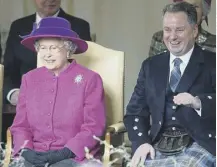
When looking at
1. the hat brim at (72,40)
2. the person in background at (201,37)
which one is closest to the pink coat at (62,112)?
the hat brim at (72,40)

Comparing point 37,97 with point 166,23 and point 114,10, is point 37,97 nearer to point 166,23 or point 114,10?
point 166,23

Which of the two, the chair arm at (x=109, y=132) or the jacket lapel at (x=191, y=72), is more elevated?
the jacket lapel at (x=191, y=72)

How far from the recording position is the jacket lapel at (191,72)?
2914mm

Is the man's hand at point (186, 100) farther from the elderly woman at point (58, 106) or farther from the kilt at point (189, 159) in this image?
the elderly woman at point (58, 106)

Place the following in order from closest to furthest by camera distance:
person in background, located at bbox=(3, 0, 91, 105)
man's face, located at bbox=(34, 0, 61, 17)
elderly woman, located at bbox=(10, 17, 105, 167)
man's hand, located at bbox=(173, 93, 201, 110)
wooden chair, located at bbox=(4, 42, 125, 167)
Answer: man's hand, located at bbox=(173, 93, 201, 110) < elderly woman, located at bbox=(10, 17, 105, 167) < wooden chair, located at bbox=(4, 42, 125, 167) < person in background, located at bbox=(3, 0, 91, 105) < man's face, located at bbox=(34, 0, 61, 17)

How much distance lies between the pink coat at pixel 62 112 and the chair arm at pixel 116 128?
4 centimetres

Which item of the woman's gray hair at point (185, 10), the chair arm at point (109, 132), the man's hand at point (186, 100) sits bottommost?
the chair arm at point (109, 132)

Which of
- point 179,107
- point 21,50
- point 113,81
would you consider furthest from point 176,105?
point 21,50

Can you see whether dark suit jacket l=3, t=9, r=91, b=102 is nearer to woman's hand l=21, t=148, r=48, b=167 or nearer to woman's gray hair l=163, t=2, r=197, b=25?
woman's hand l=21, t=148, r=48, b=167

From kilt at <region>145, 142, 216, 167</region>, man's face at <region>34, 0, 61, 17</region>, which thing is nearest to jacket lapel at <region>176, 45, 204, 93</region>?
kilt at <region>145, 142, 216, 167</region>

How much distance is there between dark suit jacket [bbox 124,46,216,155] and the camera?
9.35 feet

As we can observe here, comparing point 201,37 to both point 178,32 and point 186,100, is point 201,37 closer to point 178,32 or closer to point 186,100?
point 178,32

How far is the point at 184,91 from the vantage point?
2.91 metres

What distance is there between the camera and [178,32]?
293 centimetres
